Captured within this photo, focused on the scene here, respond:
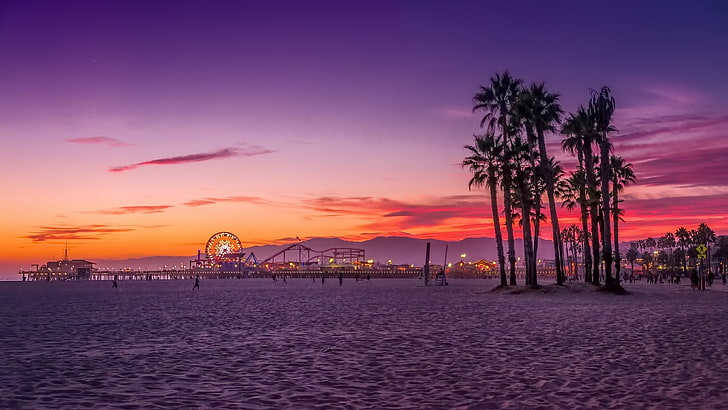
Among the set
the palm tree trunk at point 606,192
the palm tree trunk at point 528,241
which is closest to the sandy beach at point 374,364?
the palm tree trunk at point 606,192

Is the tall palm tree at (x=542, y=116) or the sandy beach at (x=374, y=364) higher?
the tall palm tree at (x=542, y=116)

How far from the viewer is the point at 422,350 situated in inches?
691

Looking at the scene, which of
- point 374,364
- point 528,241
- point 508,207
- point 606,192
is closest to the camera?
point 374,364

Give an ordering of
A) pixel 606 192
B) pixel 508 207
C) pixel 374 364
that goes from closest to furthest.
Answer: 1. pixel 374 364
2. pixel 606 192
3. pixel 508 207

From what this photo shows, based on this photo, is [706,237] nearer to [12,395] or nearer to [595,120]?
[595,120]

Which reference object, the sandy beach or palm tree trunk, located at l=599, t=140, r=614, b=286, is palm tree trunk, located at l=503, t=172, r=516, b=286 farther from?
the sandy beach

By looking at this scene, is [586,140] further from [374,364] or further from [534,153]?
[374,364]

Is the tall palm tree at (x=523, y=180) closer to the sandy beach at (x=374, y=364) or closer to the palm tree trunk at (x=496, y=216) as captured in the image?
the palm tree trunk at (x=496, y=216)

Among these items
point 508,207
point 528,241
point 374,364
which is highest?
point 508,207

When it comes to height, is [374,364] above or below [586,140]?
below

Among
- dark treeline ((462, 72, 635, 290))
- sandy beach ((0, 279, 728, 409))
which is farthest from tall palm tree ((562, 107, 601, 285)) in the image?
sandy beach ((0, 279, 728, 409))

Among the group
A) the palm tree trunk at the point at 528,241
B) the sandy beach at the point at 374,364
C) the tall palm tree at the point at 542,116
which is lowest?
the sandy beach at the point at 374,364

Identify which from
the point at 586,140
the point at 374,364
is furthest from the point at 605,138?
the point at 374,364

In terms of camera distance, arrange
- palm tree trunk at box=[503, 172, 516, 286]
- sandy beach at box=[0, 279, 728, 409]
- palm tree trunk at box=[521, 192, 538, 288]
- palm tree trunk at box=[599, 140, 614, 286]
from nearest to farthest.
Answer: sandy beach at box=[0, 279, 728, 409] → palm tree trunk at box=[599, 140, 614, 286] → palm tree trunk at box=[521, 192, 538, 288] → palm tree trunk at box=[503, 172, 516, 286]
